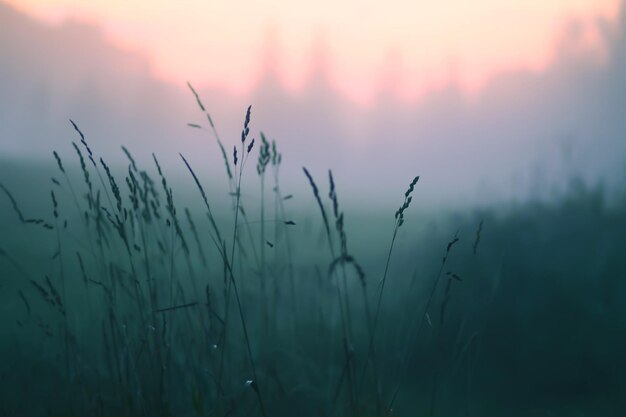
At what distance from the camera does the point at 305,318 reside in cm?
211

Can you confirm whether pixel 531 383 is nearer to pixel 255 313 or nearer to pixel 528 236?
pixel 528 236

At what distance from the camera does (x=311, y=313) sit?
6.95ft

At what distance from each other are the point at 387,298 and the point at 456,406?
58cm

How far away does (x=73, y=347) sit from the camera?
1581mm

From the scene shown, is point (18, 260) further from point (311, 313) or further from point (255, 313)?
point (311, 313)

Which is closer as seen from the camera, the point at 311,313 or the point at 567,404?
the point at 567,404

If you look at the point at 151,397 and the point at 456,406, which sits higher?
the point at 151,397

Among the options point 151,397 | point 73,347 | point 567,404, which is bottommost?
point 567,404

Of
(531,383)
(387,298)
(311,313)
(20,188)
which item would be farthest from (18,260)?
(531,383)

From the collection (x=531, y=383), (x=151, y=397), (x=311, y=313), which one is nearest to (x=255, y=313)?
(x=311, y=313)

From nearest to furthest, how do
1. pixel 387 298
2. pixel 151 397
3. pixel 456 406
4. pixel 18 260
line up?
pixel 151 397, pixel 456 406, pixel 387 298, pixel 18 260

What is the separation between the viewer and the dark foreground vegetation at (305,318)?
1.57 metres

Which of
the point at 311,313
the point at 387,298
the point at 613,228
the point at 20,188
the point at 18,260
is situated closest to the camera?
the point at 311,313

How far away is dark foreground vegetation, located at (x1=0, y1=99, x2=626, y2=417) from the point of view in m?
1.57
